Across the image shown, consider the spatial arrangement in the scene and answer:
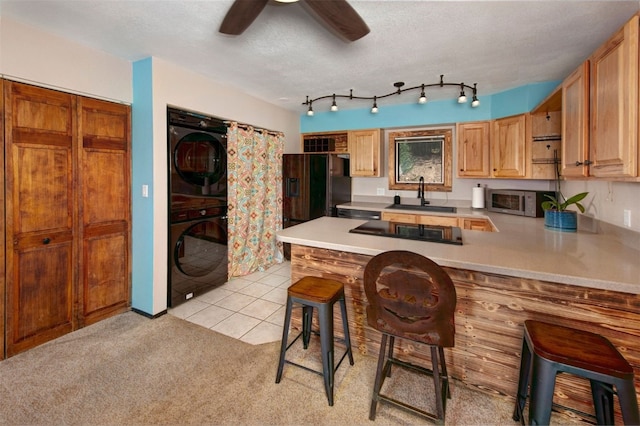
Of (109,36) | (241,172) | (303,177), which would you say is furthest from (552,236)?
(109,36)

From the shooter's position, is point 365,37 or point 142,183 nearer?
point 365,37

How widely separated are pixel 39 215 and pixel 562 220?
4.23m

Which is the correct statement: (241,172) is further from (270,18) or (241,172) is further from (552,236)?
(552,236)

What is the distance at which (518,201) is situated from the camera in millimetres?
3215

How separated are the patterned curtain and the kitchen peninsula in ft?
5.73

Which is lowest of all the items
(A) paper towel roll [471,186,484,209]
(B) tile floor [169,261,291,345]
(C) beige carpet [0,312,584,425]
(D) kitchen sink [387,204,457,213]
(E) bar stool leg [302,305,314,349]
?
(C) beige carpet [0,312,584,425]

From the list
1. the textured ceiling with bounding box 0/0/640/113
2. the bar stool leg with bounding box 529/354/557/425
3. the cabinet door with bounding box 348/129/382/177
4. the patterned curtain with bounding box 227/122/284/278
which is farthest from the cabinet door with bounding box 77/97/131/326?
the bar stool leg with bounding box 529/354/557/425

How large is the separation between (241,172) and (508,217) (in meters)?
3.25

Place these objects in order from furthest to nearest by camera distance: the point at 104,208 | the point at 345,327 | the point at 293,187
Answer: the point at 293,187, the point at 104,208, the point at 345,327

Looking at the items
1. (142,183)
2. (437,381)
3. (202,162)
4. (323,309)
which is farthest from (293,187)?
(437,381)

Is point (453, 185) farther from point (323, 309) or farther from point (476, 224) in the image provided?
point (323, 309)

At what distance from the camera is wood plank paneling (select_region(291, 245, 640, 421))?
141cm

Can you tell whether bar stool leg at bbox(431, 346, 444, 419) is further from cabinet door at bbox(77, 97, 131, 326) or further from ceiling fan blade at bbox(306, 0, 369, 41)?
cabinet door at bbox(77, 97, 131, 326)

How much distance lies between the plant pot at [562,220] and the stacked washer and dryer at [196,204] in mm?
3354
